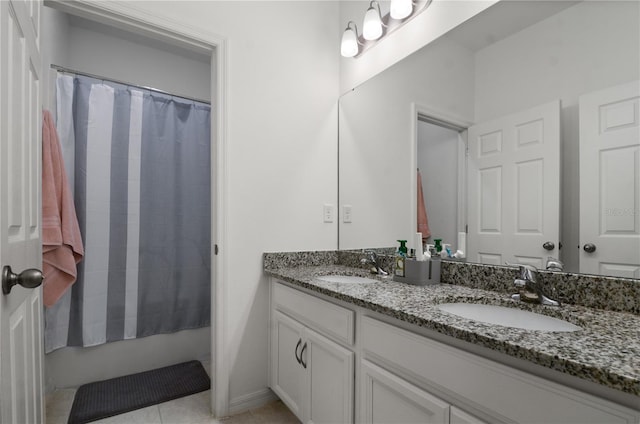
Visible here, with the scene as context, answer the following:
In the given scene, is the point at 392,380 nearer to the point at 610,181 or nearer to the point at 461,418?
the point at 461,418

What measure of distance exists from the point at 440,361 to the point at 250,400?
134 centimetres

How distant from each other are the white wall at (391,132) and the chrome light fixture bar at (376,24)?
0.66 ft

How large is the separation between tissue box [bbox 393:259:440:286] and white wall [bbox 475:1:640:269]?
46 centimetres

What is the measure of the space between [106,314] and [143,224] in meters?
0.62

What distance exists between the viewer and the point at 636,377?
53cm

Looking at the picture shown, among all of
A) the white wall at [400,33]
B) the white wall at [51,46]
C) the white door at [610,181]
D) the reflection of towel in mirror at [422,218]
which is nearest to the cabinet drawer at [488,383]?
the white door at [610,181]

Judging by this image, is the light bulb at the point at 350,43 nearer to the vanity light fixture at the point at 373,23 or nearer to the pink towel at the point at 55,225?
the vanity light fixture at the point at 373,23

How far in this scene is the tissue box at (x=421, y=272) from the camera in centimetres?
138

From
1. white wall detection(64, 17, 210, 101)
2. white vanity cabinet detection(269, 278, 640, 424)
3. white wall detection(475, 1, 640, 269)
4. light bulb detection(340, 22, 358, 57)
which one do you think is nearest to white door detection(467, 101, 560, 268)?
white wall detection(475, 1, 640, 269)

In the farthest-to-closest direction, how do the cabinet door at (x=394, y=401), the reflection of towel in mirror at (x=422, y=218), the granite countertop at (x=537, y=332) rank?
the reflection of towel in mirror at (x=422, y=218), the cabinet door at (x=394, y=401), the granite countertop at (x=537, y=332)

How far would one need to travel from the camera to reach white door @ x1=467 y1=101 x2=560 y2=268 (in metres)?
1.13

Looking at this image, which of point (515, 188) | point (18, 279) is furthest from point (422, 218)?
point (18, 279)

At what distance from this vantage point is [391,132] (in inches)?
72.8

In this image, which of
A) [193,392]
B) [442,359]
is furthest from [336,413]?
[193,392]
